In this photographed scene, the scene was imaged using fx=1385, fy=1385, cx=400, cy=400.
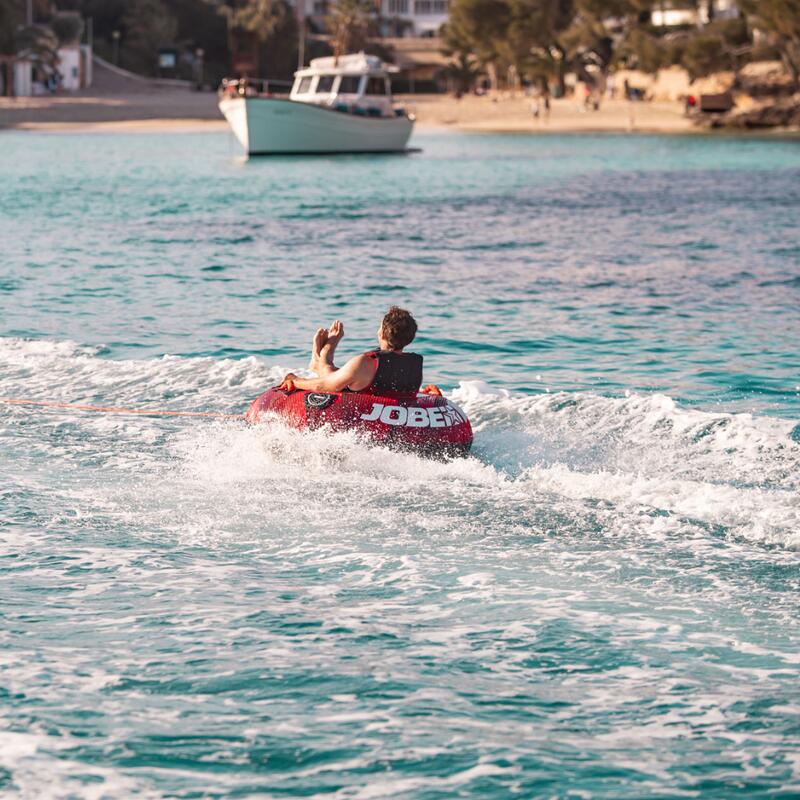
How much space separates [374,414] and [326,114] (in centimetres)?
4885

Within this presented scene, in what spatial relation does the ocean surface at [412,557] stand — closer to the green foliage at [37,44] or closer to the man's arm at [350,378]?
the man's arm at [350,378]

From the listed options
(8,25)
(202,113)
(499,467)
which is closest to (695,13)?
(202,113)

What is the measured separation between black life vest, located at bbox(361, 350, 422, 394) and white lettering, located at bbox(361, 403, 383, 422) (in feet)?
0.45

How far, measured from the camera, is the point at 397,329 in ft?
34.9

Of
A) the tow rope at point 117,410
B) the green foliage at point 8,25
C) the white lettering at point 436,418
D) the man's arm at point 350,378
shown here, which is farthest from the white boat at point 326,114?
the white lettering at point 436,418

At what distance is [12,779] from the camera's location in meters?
6.06

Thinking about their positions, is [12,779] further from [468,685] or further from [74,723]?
[468,685]

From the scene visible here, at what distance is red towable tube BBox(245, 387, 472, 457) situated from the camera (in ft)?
34.7

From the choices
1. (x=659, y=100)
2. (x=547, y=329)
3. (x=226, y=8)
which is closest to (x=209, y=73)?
Answer: (x=226, y=8)

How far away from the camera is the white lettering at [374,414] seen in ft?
34.8

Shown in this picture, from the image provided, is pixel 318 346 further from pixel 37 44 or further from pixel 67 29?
pixel 67 29

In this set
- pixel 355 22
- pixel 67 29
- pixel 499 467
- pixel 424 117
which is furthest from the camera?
pixel 355 22

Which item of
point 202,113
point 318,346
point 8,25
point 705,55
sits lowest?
point 318,346

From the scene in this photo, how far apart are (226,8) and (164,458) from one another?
11704 centimetres
